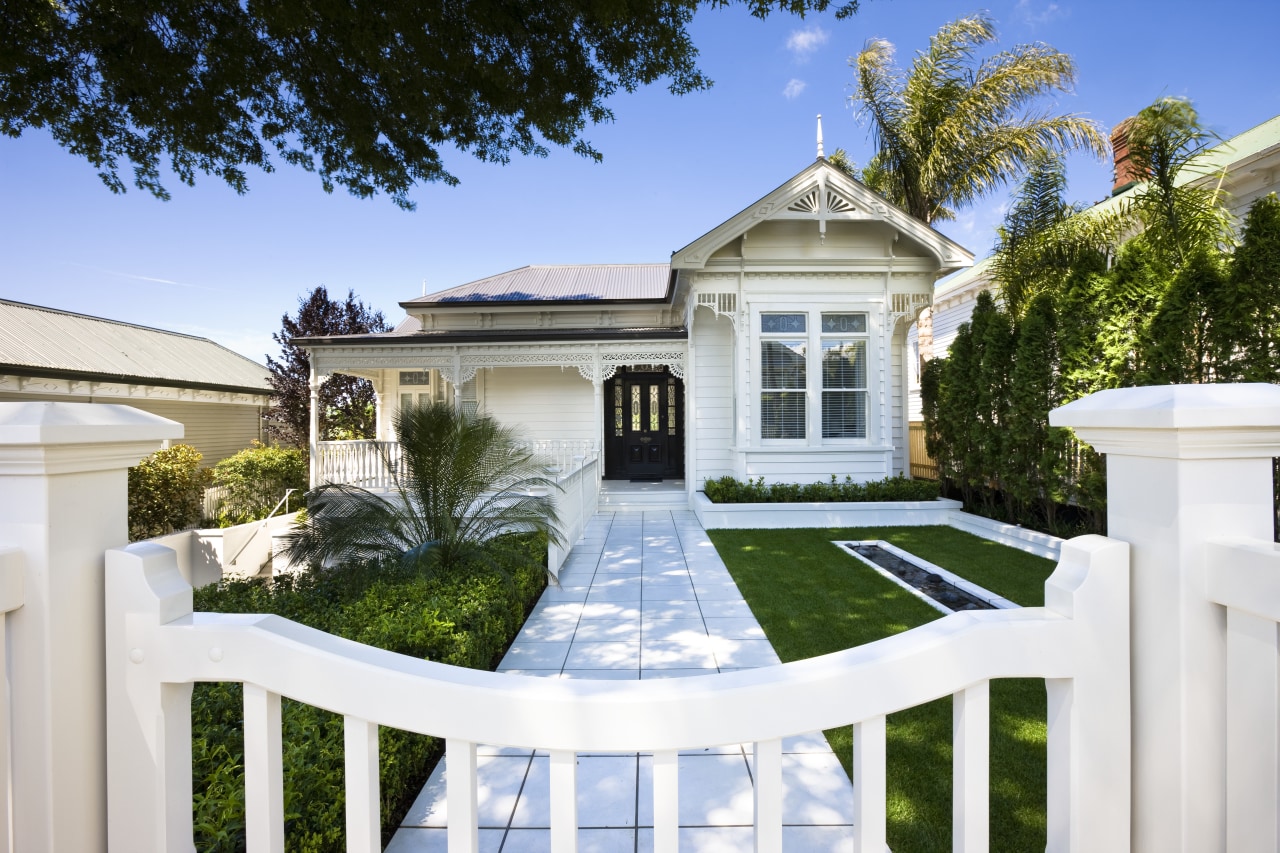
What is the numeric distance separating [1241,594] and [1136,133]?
27.9 ft

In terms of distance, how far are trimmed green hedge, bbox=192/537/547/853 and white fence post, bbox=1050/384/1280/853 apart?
2.20 metres

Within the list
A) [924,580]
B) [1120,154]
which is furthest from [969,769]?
[1120,154]

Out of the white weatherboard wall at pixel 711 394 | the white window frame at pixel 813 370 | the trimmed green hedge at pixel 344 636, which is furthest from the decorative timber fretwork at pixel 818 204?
the trimmed green hedge at pixel 344 636

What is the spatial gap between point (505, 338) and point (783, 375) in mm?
5966

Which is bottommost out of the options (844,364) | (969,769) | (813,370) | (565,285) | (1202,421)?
(969,769)

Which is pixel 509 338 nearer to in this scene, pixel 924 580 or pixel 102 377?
pixel 924 580

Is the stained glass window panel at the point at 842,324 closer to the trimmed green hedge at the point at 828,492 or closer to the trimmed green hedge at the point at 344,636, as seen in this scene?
the trimmed green hedge at the point at 828,492

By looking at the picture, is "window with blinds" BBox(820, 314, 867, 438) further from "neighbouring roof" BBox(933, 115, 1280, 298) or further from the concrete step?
"neighbouring roof" BBox(933, 115, 1280, 298)

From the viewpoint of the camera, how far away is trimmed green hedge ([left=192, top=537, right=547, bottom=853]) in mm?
1928

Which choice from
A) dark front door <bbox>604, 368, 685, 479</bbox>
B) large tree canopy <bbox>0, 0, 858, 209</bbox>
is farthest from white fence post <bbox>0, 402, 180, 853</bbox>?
dark front door <bbox>604, 368, 685, 479</bbox>

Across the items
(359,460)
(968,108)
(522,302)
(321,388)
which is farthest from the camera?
(321,388)

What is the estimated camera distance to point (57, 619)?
89cm

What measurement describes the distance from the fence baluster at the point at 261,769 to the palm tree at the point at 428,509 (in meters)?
Answer: 3.93

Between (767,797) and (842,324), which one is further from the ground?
(842,324)
